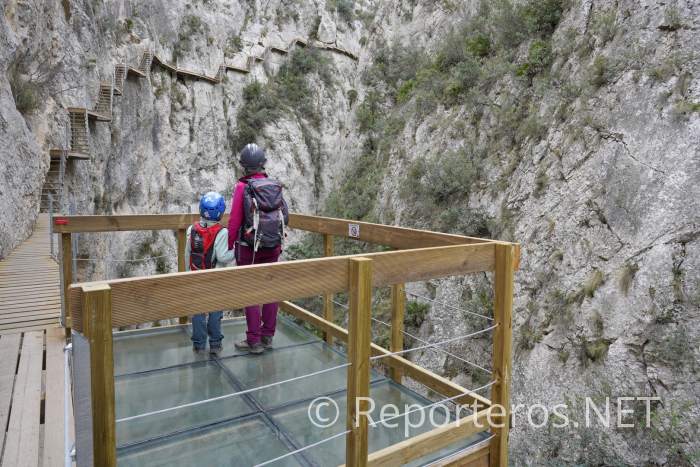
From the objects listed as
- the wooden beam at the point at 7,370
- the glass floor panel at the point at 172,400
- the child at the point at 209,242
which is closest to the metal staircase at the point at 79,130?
the wooden beam at the point at 7,370

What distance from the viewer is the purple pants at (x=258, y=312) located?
3.54m

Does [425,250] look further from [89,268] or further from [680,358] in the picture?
[89,268]

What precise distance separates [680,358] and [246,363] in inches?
155

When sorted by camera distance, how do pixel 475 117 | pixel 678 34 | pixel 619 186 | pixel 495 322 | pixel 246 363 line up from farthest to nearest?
pixel 475 117 → pixel 678 34 → pixel 619 186 → pixel 246 363 → pixel 495 322

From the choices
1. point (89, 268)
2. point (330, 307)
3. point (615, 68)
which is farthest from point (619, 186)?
point (89, 268)

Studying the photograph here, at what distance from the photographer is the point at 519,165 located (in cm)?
766

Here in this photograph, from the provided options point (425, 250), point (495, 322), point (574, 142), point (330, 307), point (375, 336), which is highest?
point (574, 142)

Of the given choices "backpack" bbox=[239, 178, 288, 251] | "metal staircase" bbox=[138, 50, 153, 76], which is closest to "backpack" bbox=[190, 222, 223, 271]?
"backpack" bbox=[239, 178, 288, 251]

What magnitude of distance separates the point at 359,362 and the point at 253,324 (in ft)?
6.20

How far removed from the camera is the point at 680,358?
4.20 metres

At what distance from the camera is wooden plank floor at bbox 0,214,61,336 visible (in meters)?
4.06

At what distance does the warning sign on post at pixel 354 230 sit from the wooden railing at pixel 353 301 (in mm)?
156

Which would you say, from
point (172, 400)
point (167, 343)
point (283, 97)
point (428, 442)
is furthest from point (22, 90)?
point (283, 97)

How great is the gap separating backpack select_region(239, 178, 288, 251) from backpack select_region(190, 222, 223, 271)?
→ 12.8 inches
